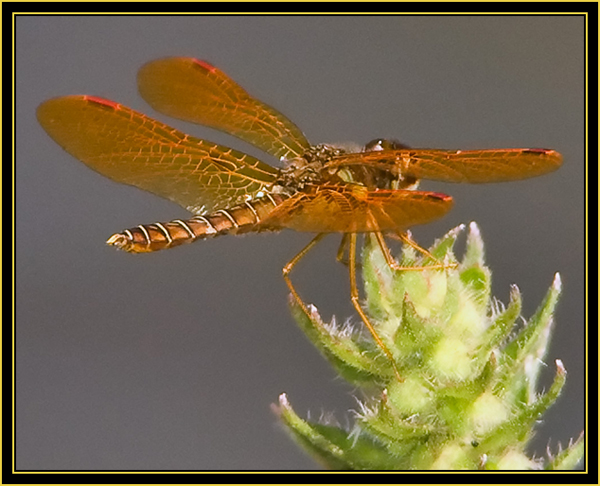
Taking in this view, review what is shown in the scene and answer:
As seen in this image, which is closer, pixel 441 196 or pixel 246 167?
pixel 441 196

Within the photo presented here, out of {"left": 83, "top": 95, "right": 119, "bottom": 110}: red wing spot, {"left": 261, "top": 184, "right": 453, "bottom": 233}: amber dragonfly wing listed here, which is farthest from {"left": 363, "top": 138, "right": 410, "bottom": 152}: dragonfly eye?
{"left": 83, "top": 95, "right": 119, "bottom": 110}: red wing spot

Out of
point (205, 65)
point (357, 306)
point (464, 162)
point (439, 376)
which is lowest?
point (439, 376)

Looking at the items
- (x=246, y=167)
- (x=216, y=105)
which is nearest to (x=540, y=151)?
(x=246, y=167)

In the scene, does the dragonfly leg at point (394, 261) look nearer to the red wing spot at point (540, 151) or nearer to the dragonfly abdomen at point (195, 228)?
the red wing spot at point (540, 151)

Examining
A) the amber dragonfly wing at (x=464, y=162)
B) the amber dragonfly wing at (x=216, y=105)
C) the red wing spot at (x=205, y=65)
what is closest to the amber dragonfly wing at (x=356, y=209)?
the amber dragonfly wing at (x=464, y=162)

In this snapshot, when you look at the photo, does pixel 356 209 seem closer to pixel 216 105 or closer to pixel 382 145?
pixel 382 145

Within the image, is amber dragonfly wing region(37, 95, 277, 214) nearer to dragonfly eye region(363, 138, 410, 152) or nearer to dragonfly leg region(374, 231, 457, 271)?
dragonfly eye region(363, 138, 410, 152)
